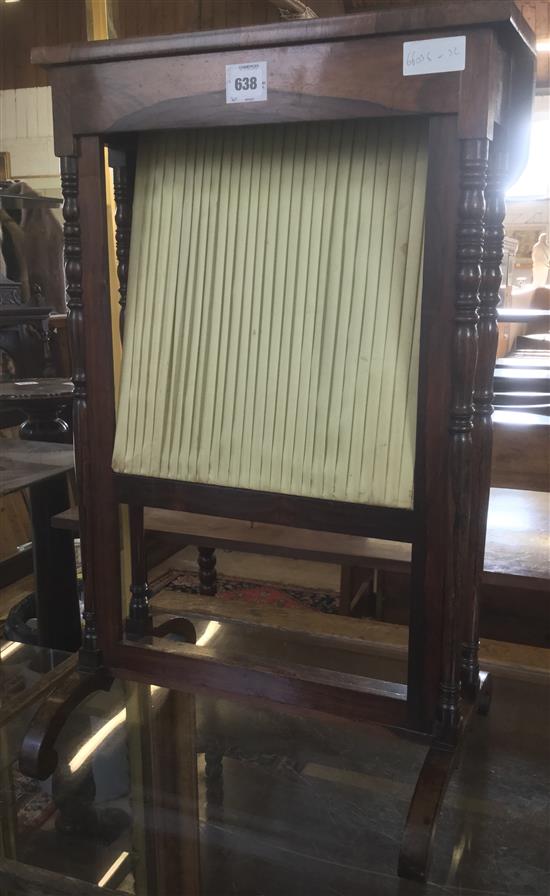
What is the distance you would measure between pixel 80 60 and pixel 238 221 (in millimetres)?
312

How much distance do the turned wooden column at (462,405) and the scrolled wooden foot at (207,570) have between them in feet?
6.32

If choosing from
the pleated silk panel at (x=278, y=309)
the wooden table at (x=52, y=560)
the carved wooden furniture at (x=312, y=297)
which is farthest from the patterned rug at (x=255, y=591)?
the pleated silk panel at (x=278, y=309)

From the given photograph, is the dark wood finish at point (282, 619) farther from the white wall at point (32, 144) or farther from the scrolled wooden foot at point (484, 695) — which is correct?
the white wall at point (32, 144)

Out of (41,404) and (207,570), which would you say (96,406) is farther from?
(207,570)

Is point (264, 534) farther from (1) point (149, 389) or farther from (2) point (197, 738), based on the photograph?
(1) point (149, 389)

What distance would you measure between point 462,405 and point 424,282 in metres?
0.17

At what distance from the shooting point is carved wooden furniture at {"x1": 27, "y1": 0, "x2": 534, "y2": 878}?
1.05 m

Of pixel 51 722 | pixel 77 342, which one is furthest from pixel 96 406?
pixel 51 722

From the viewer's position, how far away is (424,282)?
42.4 inches

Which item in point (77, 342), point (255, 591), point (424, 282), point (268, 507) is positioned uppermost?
point (424, 282)

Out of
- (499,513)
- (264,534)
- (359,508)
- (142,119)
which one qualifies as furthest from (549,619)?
(142,119)

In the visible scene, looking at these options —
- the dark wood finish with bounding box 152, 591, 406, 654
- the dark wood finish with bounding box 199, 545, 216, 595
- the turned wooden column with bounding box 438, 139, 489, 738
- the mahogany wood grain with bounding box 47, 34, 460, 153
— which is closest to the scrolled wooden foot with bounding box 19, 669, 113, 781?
the dark wood finish with bounding box 152, 591, 406, 654

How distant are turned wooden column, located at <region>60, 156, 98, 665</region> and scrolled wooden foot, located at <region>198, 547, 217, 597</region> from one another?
165 centimetres

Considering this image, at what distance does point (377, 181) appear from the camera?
1121 millimetres
